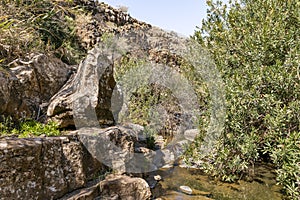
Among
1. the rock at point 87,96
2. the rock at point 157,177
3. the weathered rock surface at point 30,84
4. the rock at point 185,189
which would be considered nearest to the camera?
the weathered rock surface at point 30,84

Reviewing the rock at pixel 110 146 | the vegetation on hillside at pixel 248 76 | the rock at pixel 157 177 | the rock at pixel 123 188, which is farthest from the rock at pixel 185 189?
the rock at pixel 110 146

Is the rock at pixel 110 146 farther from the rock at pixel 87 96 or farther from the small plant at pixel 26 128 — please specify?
the small plant at pixel 26 128

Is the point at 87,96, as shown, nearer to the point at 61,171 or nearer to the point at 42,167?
the point at 61,171

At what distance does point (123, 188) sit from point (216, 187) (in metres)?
2.70

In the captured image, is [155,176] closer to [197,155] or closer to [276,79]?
[197,155]

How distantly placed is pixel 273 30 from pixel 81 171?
5.54 meters

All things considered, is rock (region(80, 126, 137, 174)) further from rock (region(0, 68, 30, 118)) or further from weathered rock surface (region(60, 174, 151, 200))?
rock (region(0, 68, 30, 118))

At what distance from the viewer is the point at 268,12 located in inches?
258

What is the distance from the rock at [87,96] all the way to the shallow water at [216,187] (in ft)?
7.82

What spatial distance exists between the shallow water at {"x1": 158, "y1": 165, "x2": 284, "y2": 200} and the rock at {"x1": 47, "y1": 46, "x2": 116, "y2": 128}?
238cm

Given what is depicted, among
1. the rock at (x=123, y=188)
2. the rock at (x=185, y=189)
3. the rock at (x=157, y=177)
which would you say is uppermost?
the rock at (x=123, y=188)

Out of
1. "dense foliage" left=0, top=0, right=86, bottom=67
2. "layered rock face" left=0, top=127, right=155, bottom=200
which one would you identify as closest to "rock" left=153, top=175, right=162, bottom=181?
"layered rock face" left=0, top=127, right=155, bottom=200

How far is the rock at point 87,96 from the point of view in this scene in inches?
201

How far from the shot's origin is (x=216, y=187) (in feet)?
19.8
